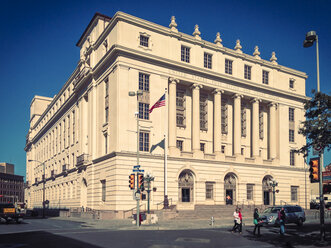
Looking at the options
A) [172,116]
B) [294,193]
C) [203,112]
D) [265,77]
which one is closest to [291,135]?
[294,193]

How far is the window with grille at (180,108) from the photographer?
52016 millimetres

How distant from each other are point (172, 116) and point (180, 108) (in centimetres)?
328

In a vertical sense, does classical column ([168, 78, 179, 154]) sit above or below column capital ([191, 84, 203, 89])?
below

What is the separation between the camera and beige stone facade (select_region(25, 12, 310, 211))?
46281 mm

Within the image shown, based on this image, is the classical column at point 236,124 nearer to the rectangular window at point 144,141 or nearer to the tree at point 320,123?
the rectangular window at point 144,141

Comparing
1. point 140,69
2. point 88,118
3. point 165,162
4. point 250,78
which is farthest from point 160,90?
point 250,78

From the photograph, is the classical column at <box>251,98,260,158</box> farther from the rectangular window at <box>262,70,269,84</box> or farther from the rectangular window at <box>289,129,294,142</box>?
the rectangular window at <box>289,129,294,142</box>

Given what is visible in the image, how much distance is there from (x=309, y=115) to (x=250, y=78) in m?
39.5

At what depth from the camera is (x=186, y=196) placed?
162 feet

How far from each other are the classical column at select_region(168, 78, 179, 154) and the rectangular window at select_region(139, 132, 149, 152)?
3314 mm

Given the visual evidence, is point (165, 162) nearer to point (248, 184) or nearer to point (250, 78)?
point (248, 184)

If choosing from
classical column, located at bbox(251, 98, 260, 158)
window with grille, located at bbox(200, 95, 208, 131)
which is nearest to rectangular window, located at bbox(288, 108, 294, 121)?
classical column, located at bbox(251, 98, 260, 158)

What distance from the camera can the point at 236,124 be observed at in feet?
183

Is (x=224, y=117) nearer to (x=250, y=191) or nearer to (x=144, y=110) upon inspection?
(x=250, y=191)
